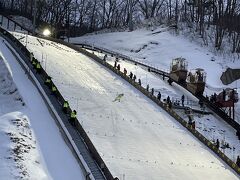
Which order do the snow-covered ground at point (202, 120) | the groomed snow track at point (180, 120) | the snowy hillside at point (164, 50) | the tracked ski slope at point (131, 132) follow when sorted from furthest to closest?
the snowy hillside at point (164, 50) < the snow-covered ground at point (202, 120) < the groomed snow track at point (180, 120) < the tracked ski slope at point (131, 132)

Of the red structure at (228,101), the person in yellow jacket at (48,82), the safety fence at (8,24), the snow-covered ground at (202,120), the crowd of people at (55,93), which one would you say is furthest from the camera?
the safety fence at (8,24)

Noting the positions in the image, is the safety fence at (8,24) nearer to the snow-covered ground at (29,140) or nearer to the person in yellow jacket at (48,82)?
the person in yellow jacket at (48,82)

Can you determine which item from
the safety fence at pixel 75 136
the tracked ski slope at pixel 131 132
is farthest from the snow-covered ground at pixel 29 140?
the tracked ski slope at pixel 131 132

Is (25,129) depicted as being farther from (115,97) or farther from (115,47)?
(115,47)

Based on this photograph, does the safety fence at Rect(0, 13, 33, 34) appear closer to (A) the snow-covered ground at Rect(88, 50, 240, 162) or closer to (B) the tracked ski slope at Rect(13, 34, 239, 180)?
(A) the snow-covered ground at Rect(88, 50, 240, 162)

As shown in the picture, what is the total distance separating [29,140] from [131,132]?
331 inches

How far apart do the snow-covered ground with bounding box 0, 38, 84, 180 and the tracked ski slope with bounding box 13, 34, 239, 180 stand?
2512 mm

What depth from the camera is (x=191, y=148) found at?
31.3m

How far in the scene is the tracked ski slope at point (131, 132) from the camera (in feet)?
86.3

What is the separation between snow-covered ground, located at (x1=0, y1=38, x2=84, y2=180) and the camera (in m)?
21.2

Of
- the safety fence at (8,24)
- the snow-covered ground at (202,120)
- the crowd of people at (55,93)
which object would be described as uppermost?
the safety fence at (8,24)

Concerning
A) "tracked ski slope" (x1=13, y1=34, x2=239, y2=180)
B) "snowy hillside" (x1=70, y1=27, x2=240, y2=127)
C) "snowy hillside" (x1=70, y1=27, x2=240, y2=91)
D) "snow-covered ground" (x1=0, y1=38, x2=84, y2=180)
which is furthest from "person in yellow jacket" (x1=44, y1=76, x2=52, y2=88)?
"snowy hillside" (x1=70, y1=27, x2=240, y2=91)

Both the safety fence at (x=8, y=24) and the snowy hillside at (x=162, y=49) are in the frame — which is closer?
the snowy hillside at (x=162, y=49)

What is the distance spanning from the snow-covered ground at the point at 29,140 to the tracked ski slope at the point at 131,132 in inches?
98.9
